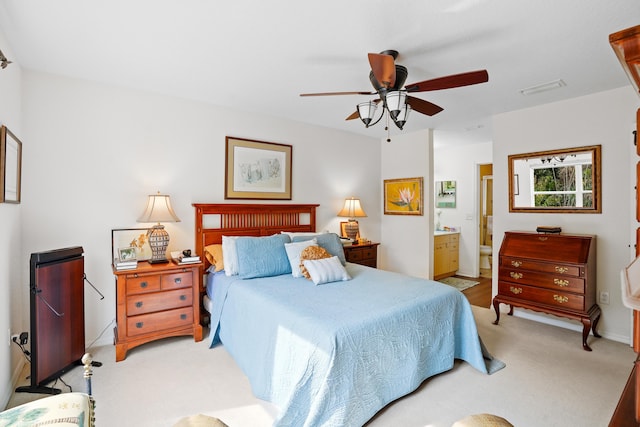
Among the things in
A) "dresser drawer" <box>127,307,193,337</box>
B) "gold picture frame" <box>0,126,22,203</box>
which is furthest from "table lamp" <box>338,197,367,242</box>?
"gold picture frame" <box>0,126,22,203</box>

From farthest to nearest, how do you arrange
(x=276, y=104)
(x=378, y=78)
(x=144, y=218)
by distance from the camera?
(x=276, y=104), (x=144, y=218), (x=378, y=78)

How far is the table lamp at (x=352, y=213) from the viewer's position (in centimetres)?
457

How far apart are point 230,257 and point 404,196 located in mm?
2988

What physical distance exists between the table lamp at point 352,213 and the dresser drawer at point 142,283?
2642 mm

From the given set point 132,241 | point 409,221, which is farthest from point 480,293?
point 132,241

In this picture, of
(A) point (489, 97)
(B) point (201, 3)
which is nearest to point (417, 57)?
(A) point (489, 97)

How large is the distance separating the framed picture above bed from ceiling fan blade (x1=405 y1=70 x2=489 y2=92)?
2232mm

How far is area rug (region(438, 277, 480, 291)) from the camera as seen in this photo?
5.23 m

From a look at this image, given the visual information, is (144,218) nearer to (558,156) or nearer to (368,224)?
(368,224)

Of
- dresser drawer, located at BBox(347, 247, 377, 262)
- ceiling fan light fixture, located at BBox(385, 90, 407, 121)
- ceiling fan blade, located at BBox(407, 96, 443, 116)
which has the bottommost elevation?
dresser drawer, located at BBox(347, 247, 377, 262)

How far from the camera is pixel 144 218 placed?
2965 mm

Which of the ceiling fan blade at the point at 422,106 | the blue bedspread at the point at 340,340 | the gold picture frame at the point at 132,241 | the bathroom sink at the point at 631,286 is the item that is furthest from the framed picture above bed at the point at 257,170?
the bathroom sink at the point at 631,286

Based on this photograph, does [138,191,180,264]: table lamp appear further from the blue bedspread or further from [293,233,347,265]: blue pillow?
[293,233,347,265]: blue pillow

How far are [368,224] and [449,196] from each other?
2.21 m
